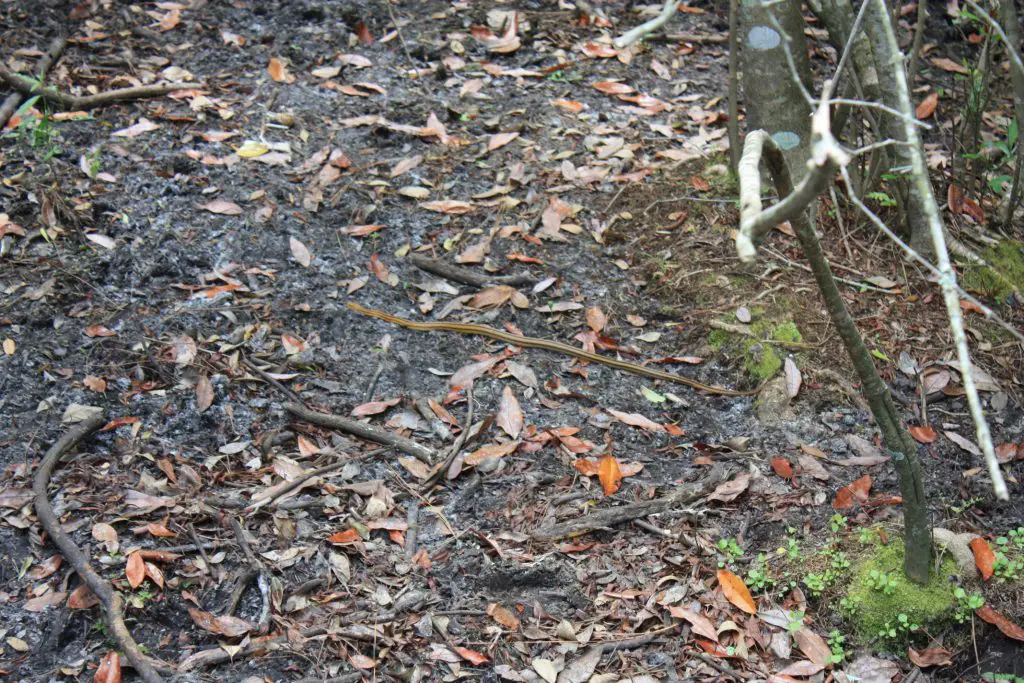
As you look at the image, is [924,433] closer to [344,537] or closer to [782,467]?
[782,467]

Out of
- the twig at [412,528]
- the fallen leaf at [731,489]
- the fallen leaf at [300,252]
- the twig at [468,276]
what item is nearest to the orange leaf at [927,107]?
the twig at [468,276]

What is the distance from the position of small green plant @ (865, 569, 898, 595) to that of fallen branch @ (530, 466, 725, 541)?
656 millimetres

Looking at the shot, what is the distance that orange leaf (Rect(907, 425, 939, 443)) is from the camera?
3.63 m

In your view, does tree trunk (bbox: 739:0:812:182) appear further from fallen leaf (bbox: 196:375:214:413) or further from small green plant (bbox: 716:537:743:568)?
fallen leaf (bbox: 196:375:214:413)

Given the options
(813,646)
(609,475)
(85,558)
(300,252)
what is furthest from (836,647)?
(300,252)

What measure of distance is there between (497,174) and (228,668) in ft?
9.71

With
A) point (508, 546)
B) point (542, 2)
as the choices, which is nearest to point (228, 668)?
point (508, 546)

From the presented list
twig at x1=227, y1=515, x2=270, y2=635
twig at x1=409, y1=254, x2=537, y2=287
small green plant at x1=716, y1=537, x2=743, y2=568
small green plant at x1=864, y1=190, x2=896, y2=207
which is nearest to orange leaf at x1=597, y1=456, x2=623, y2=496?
small green plant at x1=716, y1=537, x2=743, y2=568

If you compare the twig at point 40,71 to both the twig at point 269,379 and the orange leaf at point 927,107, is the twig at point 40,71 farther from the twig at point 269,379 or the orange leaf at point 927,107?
the orange leaf at point 927,107

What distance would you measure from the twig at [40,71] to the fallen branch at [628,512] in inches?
145

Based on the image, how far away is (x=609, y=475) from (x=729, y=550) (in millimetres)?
536

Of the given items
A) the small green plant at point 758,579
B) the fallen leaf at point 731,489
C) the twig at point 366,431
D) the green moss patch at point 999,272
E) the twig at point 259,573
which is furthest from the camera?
the green moss patch at point 999,272

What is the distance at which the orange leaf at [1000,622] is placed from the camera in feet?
9.57

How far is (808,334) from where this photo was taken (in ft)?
13.4
